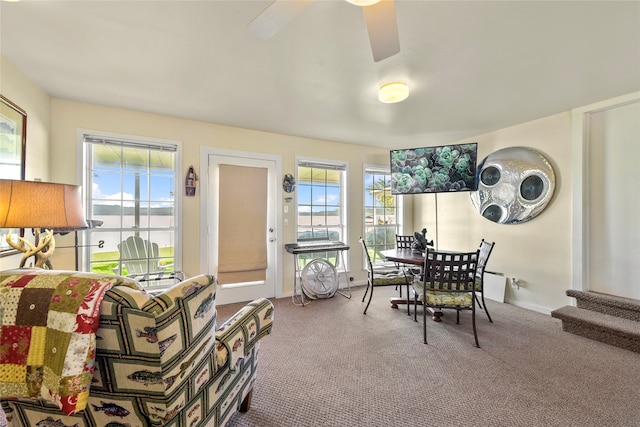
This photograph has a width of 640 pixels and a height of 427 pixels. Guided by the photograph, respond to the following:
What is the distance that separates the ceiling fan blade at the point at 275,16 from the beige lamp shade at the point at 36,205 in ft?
4.40

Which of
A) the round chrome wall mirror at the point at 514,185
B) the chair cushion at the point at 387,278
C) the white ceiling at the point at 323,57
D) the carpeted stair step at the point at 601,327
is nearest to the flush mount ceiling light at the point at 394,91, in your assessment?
the white ceiling at the point at 323,57

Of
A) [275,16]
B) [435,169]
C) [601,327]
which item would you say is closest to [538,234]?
[601,327]

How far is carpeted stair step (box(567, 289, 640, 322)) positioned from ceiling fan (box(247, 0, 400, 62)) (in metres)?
3.40

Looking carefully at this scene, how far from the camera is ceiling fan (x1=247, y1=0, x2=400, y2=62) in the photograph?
4.17 feet

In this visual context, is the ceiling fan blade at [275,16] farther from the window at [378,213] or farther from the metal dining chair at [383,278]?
the window at [378,213]

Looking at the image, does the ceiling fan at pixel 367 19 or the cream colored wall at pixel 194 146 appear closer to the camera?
the ceiling fan at pixel 367 19

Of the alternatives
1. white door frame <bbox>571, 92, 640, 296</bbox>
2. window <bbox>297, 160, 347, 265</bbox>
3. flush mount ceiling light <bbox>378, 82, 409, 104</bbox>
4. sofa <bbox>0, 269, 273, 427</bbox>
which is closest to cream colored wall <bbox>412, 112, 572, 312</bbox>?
white door frame <bbox>571, 92, 640, 296</bbox>

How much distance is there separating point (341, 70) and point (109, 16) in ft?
5.19

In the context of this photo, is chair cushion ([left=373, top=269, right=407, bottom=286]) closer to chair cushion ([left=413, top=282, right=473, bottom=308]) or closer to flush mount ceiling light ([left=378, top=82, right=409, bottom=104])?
chair cushion ([left=413, top=282, right=473, bottom=308])

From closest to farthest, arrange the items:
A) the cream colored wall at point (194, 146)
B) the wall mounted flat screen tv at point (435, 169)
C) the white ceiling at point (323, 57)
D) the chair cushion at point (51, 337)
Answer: the chair cushion at point (51, 337)
the white ceiling at point (323, 57)
the cream colored wall at point (194, 146)
the wall mounted flat screen tv at point (435, 169)

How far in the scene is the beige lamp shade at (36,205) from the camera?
4.25ft

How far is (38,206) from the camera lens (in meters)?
1.35

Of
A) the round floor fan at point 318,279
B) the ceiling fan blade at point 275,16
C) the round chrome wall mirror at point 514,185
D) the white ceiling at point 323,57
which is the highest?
the white ceiling at point 323,57

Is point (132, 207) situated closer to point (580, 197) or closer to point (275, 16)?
point (275, 16)
